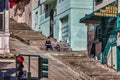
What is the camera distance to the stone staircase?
131ft

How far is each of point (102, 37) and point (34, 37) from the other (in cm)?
1029

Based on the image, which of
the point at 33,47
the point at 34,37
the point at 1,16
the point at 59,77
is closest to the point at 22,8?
the point at 34,37

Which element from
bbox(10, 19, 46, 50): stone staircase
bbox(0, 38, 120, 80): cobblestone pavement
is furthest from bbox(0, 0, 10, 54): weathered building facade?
bbox(10, 19, 46, 50): stone staircase

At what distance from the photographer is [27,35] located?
4419 centimetres

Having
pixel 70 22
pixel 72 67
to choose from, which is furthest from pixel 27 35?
pixel 72 67

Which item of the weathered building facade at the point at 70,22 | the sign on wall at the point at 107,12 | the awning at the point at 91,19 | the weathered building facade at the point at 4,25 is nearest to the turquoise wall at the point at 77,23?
the weathered building facade at the point at 70,22

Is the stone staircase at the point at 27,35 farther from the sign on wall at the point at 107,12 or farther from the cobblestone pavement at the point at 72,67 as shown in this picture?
the sign on wall at the point at 107,12

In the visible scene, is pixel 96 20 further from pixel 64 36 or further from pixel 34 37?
pixel 34 37

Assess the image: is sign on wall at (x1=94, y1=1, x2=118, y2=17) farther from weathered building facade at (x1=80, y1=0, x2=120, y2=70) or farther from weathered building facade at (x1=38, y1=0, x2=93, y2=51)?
weathered building facade at (x1=38, y1=0, x2=93, y2=51)

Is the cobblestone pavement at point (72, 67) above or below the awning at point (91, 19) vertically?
below

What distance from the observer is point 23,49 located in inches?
1415

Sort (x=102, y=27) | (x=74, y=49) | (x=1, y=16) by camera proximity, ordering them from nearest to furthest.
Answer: (x=1, y=16), (x=102, y=27), (x=74, y=49)

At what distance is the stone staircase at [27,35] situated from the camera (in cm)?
4006

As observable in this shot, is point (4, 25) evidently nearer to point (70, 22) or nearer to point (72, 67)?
point (72, 67)
